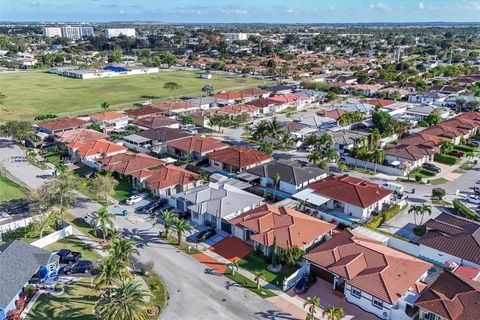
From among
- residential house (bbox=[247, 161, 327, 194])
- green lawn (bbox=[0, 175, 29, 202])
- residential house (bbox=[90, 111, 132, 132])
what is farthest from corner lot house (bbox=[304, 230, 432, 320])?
residential house (bbox=[90, 111, 132, 132])

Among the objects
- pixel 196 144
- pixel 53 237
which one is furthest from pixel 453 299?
pixel 196 144

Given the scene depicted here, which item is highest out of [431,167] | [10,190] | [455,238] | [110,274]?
[110,274]

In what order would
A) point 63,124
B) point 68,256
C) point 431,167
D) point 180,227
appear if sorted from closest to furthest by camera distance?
point 68,256 < point 180,227 < point 431,167 < point 63,124

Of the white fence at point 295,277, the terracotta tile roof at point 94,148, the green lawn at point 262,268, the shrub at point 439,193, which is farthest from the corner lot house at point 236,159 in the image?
the white fence at point 295,277

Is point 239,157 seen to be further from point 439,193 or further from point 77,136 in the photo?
point 77,136

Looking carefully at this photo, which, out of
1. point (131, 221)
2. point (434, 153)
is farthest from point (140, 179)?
point (434, 153)

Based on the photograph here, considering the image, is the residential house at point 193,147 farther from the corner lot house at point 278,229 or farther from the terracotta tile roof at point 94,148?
the corner lot house at point 278,229
